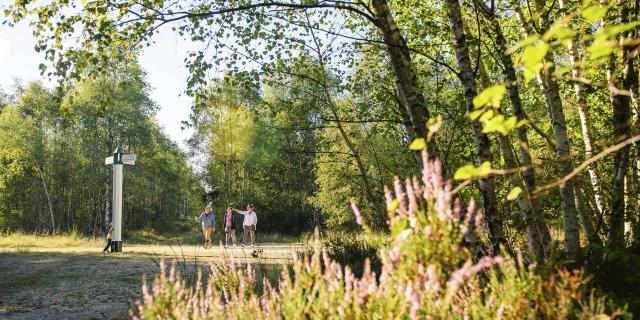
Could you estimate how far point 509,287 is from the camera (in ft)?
8.77

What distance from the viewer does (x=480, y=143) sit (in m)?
4.75

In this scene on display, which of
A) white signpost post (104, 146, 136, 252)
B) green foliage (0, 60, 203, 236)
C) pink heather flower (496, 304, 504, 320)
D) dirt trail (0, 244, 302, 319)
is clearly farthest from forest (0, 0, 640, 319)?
green foliage (0, 60, 203, 236)

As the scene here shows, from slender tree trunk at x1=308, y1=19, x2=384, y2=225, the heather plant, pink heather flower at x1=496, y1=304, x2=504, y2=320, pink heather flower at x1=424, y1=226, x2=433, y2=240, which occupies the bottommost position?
pink heather flower at x1=496, y1=304, x2=504, y2=320

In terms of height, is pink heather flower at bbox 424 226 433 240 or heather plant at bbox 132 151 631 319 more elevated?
pink heather flower at bbox 424 226 433 240

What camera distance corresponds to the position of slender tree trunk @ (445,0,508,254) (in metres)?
4.70

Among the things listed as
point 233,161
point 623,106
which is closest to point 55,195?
point 233,161

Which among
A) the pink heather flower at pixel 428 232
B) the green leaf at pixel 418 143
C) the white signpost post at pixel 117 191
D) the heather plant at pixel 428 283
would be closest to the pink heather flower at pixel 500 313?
the heather plant at pixel 428 283

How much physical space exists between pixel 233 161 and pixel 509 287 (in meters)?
36.4

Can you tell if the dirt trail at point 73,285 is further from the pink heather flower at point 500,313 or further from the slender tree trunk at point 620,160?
the slender tree trunk at point 620,160

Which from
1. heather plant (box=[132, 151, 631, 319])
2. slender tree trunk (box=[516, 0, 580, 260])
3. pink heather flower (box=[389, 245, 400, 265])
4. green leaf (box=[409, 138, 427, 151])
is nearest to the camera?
green leaf (box=[409, 138, 427, 151])

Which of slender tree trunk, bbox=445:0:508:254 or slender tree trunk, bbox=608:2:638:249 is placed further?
slender tree trunk, bbox=608:2:638:249

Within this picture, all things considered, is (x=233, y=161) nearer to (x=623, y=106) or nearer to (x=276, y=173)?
(x=276, y=173)

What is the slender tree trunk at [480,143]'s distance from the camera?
15.4 ft

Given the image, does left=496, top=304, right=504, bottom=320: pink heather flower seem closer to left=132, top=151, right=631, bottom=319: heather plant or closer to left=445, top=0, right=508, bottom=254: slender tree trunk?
left=132, top=151, right=631, bottom=319: heather plant
